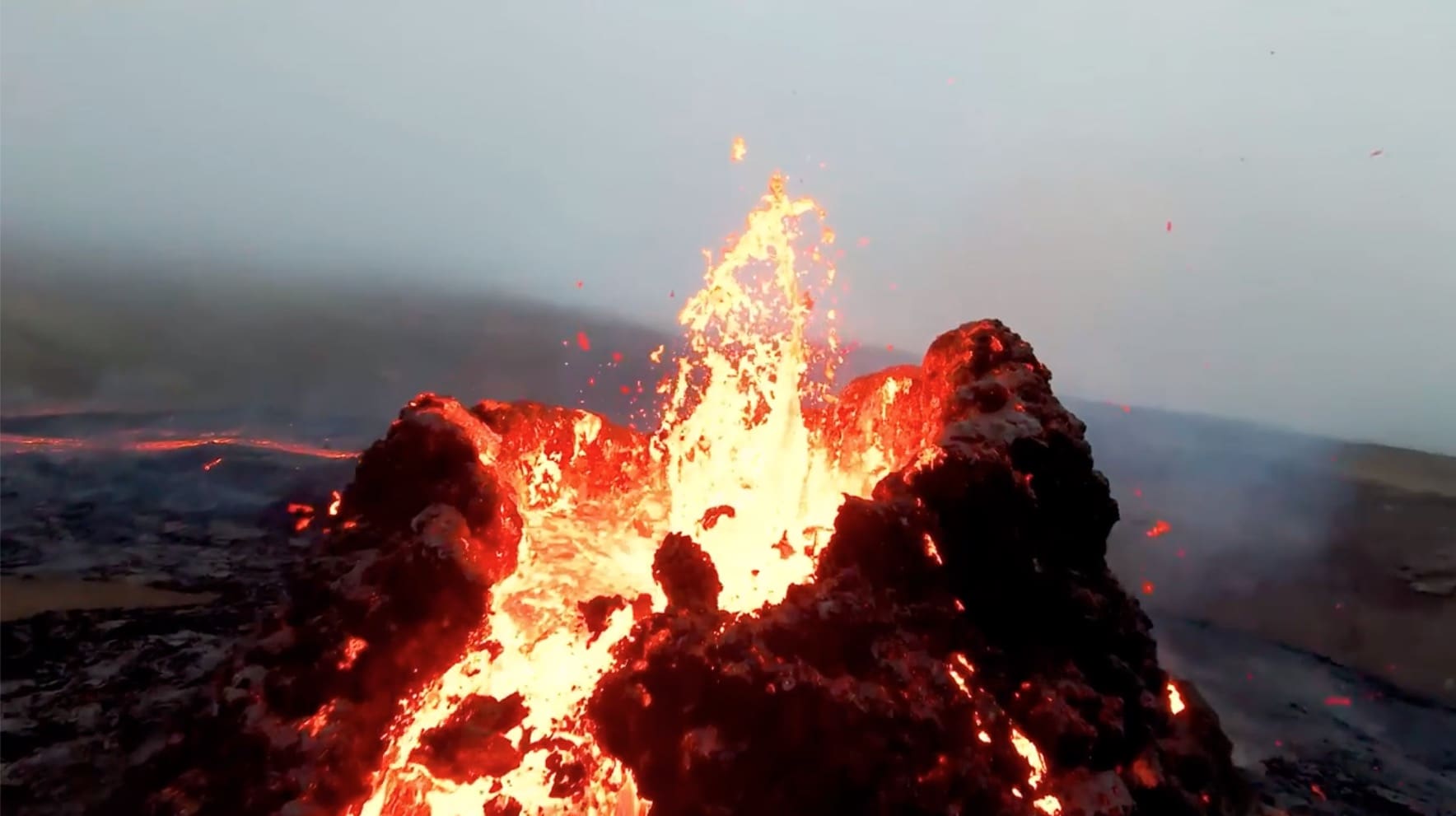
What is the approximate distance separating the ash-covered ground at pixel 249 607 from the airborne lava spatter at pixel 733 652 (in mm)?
5735

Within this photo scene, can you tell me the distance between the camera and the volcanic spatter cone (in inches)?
291

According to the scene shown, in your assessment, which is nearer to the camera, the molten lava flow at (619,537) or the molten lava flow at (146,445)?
the molten lava flow at (619,537)

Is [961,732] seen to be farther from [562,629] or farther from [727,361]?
[727,361]

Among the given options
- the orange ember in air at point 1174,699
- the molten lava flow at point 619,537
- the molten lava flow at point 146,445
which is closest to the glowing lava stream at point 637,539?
the molten lava flow at point 619,537

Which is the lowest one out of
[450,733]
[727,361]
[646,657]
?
[450,733]

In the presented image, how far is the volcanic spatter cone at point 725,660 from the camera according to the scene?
7.38m

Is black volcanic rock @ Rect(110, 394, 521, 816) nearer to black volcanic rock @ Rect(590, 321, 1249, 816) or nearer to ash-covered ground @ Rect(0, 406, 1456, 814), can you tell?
black volcanic rock @ Rect(590, 321, 1249, 816)

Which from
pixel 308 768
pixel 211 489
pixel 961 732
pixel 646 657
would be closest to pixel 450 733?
pixel 308 768

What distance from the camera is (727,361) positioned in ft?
39.4

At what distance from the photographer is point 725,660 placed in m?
7.53

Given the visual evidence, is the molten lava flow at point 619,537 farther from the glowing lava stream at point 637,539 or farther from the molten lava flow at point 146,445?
the molten lava flow at point 146,445

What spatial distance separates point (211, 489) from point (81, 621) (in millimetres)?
14035

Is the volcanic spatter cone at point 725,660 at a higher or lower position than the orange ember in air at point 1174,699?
higher

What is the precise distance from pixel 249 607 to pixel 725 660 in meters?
21.3
